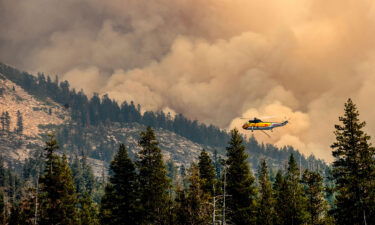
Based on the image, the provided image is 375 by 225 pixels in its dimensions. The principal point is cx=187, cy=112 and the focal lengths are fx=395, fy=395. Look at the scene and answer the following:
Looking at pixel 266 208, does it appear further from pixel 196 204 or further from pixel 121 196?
pixel 121 196

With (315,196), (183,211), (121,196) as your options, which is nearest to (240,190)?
(183,211)

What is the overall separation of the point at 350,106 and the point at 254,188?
15091mm

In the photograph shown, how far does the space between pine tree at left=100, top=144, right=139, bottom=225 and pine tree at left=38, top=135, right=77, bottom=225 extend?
5300 millimetres

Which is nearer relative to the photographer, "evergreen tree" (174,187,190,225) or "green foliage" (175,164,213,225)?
"green foliage" (175,164,213,225)

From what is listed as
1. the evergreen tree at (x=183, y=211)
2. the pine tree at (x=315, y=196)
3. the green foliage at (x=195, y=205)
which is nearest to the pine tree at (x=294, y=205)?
the pine tree at (x=315, y=196)

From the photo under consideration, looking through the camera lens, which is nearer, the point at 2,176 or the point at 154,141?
the point at 154,141

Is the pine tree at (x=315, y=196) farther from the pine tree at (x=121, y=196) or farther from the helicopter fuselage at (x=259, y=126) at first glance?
the helicopter fuselage at (x=259, y=126)

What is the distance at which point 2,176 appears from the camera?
7864 inches

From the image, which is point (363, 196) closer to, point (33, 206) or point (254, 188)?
point (254, 188)

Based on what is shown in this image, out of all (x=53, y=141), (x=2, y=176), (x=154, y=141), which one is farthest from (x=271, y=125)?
(x=2, y=176)

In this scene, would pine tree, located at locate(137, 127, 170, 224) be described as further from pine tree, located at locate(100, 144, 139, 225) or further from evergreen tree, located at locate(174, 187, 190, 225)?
evergreen tree, located at locate(174, 187, 190, 225)

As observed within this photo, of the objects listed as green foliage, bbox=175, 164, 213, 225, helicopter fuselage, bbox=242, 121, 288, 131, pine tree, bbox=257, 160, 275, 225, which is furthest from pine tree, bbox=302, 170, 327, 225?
helicopter fuselage, bbox=242, 121, 288, 131

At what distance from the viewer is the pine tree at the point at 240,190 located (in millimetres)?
48094

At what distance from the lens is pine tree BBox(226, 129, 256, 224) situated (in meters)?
48.1
